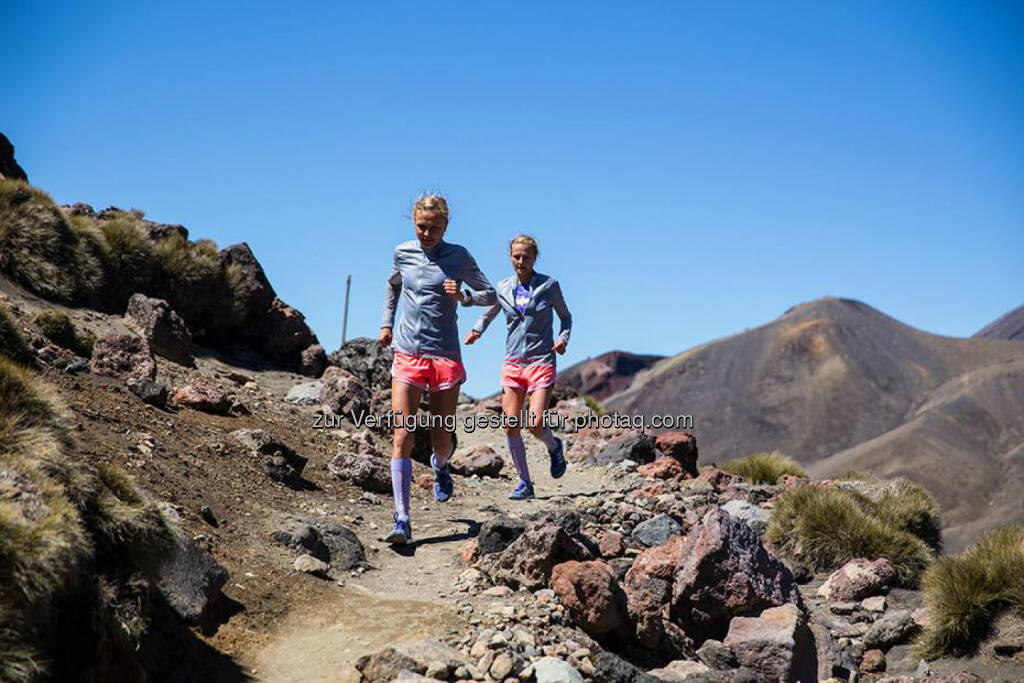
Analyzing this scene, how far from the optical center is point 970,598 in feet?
25.7

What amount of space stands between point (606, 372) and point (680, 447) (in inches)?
3589

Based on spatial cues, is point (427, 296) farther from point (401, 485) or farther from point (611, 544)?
point (611, 544)

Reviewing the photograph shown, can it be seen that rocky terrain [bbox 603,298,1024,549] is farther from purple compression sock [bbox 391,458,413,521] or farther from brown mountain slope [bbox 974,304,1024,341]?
purple compression sock [bbox 391,458,413,521]

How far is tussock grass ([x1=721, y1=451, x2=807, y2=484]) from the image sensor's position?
1498 cm

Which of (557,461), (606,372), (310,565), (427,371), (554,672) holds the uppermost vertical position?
(606,372)

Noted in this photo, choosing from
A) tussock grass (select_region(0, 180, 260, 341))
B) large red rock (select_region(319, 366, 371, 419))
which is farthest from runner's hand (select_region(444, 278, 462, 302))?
tussock grass (select_region(0, 180, 260, 341))

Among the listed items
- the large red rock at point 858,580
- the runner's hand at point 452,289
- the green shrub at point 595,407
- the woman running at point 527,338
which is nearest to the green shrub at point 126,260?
the woman running at point 527,338

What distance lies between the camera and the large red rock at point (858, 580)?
9219mm

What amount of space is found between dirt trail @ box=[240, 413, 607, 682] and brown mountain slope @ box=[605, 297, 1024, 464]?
60.2m

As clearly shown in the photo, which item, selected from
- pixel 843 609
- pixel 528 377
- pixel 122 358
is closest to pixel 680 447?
pixel 528 377

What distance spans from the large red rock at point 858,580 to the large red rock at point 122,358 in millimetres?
7194

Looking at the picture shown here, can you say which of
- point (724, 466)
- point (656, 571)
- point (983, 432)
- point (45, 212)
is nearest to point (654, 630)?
point (656, 571)

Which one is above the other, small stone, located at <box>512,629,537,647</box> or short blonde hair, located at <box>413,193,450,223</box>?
short blonde hair, located at <box>413,193,450,223</box>

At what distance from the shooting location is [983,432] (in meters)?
59.5
